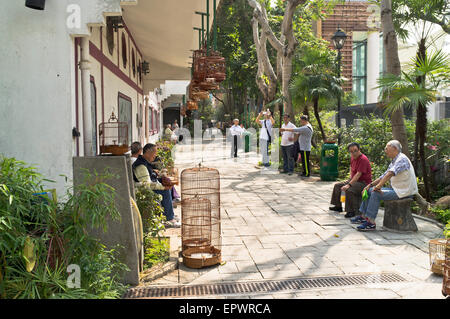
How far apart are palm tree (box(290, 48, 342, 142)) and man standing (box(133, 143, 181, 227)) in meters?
7.79

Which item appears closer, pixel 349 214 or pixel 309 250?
pixel 309 250

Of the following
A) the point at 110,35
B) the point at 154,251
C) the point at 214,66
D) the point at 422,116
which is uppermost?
the point at 110,35

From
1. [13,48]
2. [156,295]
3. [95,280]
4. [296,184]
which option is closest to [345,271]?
[156,295]

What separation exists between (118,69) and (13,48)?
4879 millimetres

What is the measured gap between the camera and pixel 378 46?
35406mm

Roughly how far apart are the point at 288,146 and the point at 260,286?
8187 mm

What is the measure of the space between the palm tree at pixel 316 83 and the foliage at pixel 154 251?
8983 mm

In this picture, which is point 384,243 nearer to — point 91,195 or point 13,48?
point 91,195

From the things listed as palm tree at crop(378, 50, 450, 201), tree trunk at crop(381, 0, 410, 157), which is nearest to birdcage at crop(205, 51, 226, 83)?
palm tree at crop(378, 50, 450, 201)

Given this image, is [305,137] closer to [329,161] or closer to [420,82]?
[329,161]

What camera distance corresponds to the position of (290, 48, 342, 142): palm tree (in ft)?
43.6

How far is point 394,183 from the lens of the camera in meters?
6.39

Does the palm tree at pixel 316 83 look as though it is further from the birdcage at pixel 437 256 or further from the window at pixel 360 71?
the window at pixel 360 71

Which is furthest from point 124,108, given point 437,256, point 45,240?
point 437,256
